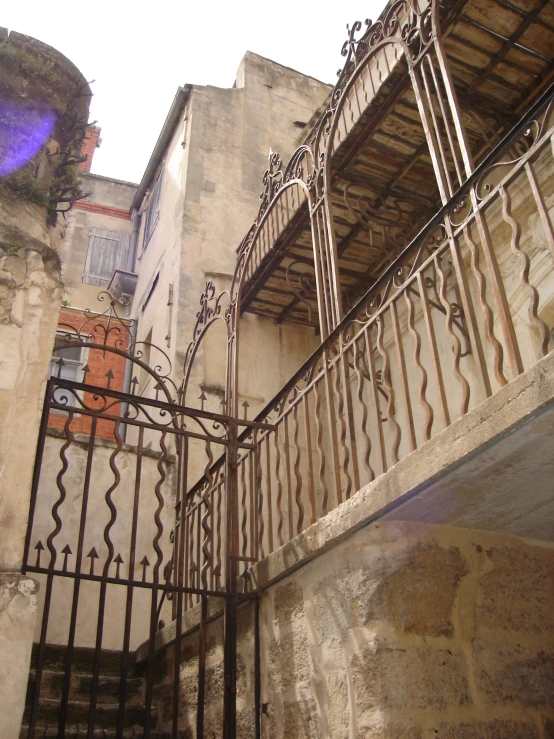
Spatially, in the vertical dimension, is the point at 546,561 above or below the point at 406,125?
below

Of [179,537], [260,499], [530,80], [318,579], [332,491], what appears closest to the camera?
[318,579]

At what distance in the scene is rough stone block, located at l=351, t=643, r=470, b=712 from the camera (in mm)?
3023

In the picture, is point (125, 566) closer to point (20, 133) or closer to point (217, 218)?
point (20, 133)

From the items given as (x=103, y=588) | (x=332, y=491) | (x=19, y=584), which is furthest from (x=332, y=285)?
(x=332, y=491)

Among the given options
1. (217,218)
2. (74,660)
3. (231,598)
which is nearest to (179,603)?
(231,598)

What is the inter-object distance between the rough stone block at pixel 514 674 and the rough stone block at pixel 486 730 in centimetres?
10

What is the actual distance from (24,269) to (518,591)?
10.5 ft

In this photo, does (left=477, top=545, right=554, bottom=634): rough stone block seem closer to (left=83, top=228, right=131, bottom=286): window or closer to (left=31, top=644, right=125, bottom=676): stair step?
(left=31, top=644, right=125, bottom=676): stair step

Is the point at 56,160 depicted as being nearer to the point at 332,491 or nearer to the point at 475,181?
the point at 475,181

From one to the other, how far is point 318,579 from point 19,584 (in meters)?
1.47

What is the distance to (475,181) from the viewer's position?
3.27m

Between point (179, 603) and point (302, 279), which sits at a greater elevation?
point (302, 279)

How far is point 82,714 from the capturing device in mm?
4391

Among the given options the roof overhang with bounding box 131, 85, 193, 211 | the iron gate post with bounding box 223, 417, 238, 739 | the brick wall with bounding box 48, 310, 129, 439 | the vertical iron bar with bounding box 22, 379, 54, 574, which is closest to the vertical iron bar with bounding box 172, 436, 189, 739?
the iron gate post with bounding box 223, 417, 238, 739
